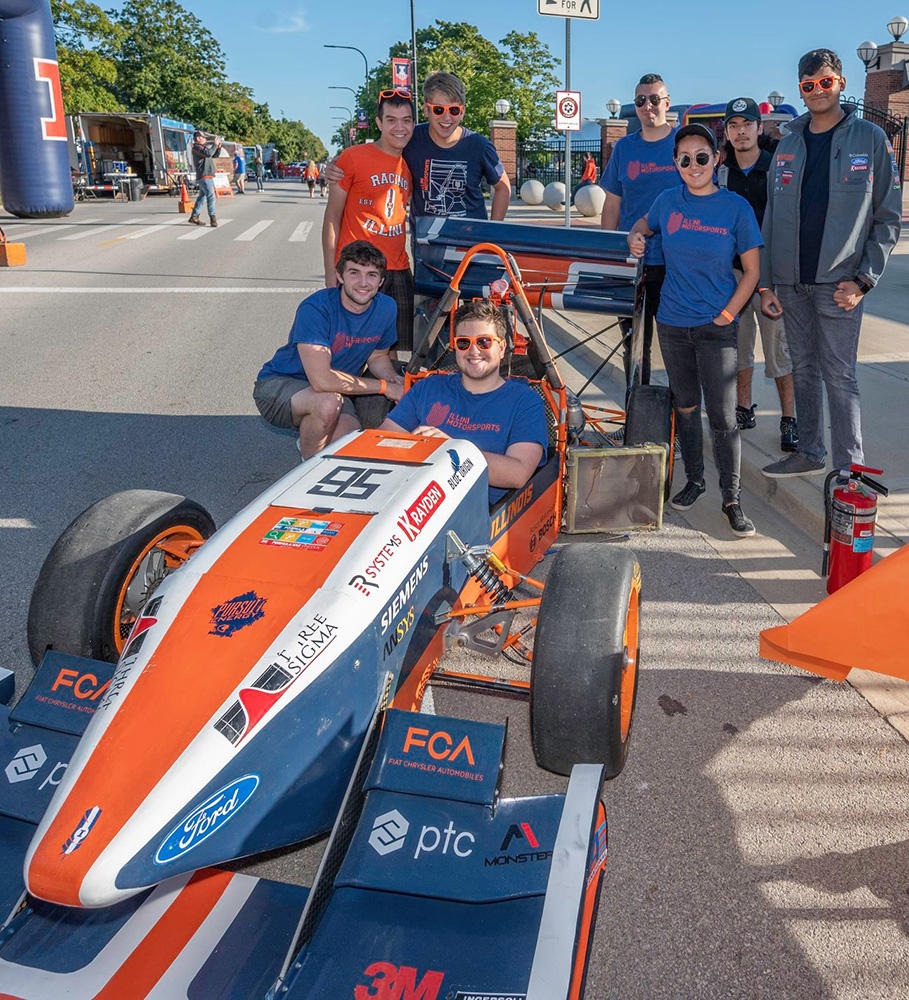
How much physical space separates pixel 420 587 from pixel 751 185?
4305 mm

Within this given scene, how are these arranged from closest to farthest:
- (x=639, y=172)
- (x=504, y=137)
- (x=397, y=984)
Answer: (x=397, y=984) < (x=639, y=172) < (x=504, y=137)

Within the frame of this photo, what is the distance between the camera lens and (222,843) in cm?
202

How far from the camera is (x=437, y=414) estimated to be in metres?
3.75

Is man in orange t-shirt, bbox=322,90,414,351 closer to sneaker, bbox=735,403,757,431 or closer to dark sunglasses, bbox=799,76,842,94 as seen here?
dark sunglasses, bbox=799,76,842,94

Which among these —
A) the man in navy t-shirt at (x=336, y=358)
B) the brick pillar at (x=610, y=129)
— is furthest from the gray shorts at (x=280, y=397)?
the brick pillar at (x=610, y=129)

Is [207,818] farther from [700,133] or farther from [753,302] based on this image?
[753,302]

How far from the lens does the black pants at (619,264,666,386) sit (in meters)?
5.47

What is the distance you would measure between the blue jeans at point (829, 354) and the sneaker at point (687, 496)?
751 millimetres

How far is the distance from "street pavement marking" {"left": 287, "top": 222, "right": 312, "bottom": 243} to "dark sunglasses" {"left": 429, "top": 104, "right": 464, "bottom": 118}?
14917 mm

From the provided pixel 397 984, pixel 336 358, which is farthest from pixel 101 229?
pixel 397 984

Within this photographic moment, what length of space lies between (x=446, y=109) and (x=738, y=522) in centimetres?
300

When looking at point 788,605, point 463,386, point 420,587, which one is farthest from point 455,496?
point 788,605

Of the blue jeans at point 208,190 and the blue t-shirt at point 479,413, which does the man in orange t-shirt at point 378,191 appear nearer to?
the blue t-shirt at point 479,413

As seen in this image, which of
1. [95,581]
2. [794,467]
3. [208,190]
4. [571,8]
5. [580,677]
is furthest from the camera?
[208,190]
